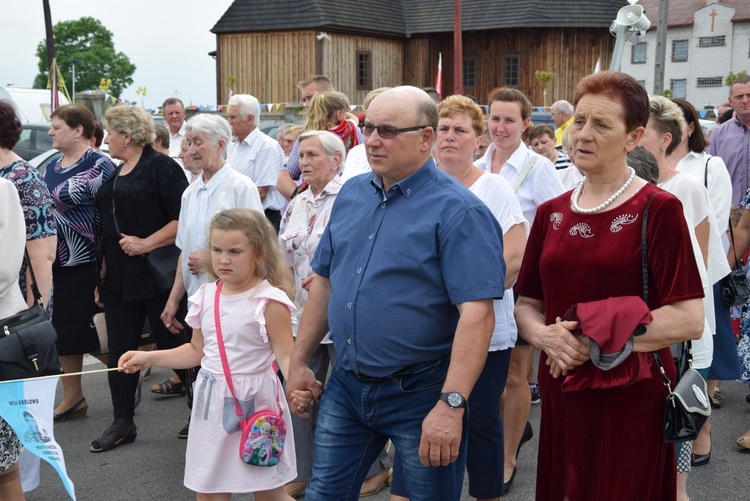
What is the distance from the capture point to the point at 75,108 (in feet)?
20.3

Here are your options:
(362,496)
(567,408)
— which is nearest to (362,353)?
(567,408)

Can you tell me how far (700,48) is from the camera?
61.2m

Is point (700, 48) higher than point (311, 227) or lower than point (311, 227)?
higher

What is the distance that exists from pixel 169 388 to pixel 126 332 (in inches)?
52.0

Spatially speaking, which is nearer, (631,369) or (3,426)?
(631,369)

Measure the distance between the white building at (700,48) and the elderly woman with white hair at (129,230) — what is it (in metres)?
57.4

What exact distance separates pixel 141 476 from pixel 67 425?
134 centimetres

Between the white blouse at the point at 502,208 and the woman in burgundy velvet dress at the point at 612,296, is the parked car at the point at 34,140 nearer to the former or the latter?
the white blouse at the point at 502,208

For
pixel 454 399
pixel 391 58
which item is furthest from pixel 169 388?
pixel 391 58

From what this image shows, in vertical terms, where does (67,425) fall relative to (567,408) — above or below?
below

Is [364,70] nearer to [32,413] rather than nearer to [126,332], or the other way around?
[126,332]

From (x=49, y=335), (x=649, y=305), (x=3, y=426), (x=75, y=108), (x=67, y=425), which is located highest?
(x=75, y=108)

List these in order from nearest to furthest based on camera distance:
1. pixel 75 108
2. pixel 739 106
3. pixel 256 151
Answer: pixel 75 108, pixel 256 151, pixel 739 106

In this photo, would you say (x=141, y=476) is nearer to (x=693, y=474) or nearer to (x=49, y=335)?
(x=49, y=335)
